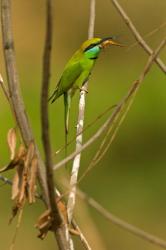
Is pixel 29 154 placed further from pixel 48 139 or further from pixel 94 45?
pixel 94 45

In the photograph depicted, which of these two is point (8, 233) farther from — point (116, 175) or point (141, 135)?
point (141, 135)

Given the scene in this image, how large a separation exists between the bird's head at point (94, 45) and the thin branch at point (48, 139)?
550 millimetres

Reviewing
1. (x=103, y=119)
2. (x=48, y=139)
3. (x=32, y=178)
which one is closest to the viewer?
(x=48, y=139)

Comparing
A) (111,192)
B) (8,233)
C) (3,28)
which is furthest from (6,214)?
(3,28)

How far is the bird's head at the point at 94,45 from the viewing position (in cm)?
133

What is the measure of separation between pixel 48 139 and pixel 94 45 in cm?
75

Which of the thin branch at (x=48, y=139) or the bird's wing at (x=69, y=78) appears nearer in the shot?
the thin branch at (x=48, y=139)

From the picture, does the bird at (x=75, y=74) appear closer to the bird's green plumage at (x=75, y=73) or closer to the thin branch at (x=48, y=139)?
the bird's green plumage at (x=75, y=73)

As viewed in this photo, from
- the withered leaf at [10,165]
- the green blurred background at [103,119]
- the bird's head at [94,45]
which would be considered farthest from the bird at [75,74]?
the green blurred background at [103,119]

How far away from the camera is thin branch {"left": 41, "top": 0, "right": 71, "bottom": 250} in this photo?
24.0 inches

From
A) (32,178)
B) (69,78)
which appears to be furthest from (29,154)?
(69,78)

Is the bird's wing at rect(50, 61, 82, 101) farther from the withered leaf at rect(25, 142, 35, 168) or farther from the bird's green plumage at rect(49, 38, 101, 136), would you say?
the withered leaf at rect(25, 142, 35, 168)

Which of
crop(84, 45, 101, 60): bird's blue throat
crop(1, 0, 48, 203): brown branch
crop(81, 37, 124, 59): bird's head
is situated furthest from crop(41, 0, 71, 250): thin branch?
crop(84, 45, 101, 60): bird's blue throat

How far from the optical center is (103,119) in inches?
135
